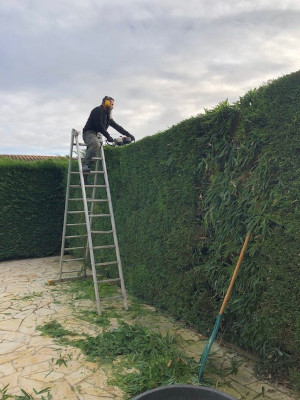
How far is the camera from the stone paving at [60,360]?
2621mm

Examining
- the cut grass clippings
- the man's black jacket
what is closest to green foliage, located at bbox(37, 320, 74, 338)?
the cut grass clippings

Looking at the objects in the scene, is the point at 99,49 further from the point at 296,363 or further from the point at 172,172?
the point at 296,363

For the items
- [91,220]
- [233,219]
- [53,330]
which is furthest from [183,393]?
[91,220]

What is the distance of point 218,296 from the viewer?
349 centimetres

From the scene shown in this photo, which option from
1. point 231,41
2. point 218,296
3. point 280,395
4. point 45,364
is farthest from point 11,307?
point 231,41

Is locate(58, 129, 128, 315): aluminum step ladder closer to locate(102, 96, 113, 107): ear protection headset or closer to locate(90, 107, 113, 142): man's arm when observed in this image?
locate(90, 107, 113, 142): man's arm

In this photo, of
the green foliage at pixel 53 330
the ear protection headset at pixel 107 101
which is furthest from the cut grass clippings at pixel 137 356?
the ear protection headset at pixel 107 101

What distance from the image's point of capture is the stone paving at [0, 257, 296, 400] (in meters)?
2.62

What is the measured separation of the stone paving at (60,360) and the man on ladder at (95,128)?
241cm

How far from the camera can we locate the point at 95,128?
546 cm

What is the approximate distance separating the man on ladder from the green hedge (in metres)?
4.00

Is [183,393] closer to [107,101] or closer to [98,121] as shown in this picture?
[98,121]

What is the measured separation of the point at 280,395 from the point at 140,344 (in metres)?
1.48

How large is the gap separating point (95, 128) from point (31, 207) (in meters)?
4.71
